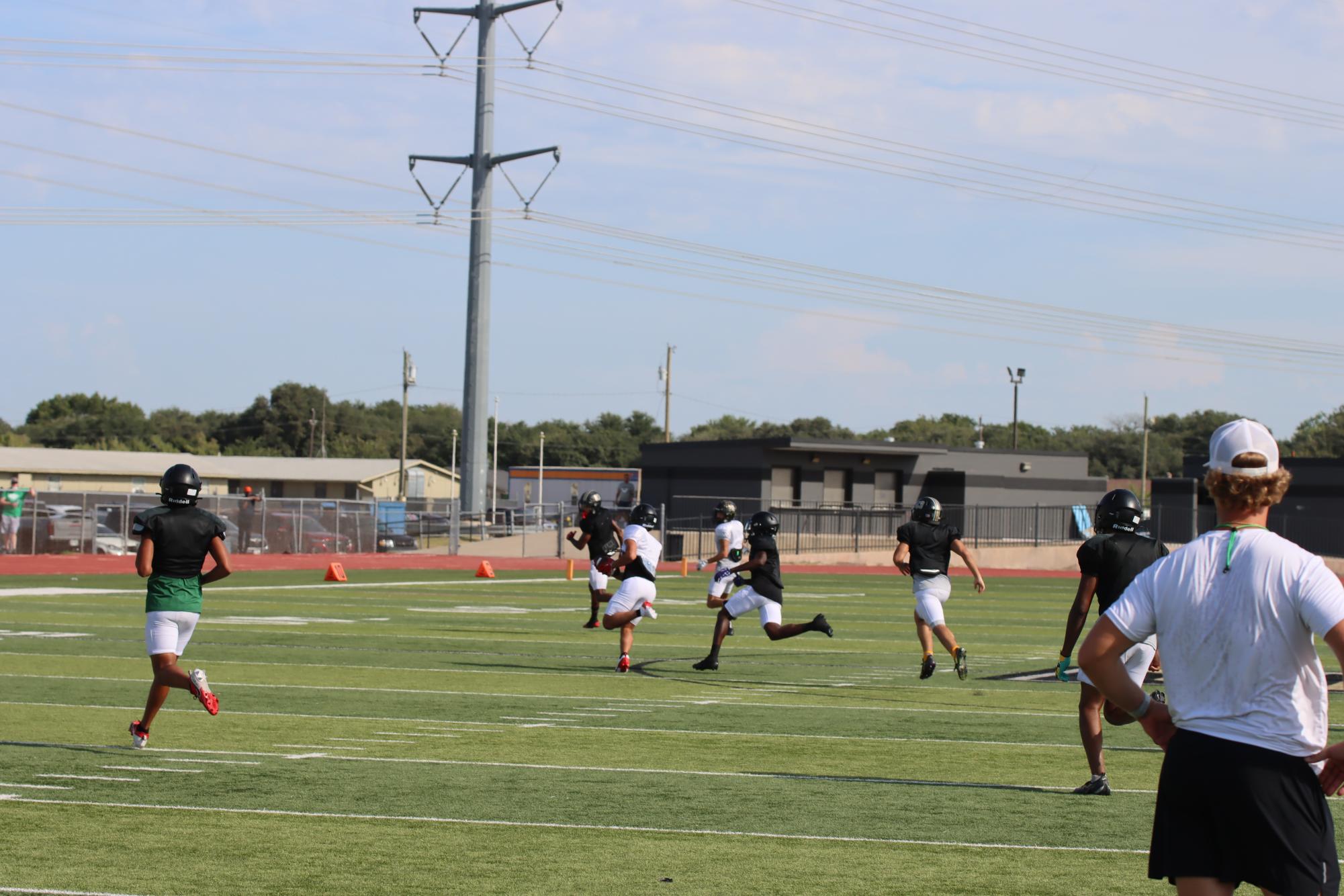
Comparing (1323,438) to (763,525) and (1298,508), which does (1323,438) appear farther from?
(763,525)

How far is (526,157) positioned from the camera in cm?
5009

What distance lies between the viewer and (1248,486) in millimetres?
4070

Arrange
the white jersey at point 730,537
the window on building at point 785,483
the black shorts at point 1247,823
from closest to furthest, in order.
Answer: the black shorts at point 1247,823
the white jersey at point 730,537
the window on building at point 785,483

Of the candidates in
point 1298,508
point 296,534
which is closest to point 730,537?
point 296,534

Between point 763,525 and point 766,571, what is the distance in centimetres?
59

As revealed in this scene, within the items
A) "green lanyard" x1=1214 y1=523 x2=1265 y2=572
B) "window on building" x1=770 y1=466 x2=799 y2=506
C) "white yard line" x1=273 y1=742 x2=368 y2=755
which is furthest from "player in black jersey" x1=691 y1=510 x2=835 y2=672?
"window on building" x1=770 y1=466 x2=799 y2=506

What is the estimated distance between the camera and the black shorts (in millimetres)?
3824

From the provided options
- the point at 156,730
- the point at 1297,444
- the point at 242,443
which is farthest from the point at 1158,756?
the point at 242,443

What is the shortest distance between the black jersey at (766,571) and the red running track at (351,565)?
23.8 meters

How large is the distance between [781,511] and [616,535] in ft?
101

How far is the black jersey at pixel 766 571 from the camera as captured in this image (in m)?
15.7

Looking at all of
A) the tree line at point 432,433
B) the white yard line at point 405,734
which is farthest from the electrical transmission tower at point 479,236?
the tree line at point 432,433

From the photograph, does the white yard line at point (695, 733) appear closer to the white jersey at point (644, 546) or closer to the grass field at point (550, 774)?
the grass field at point (550, 774)

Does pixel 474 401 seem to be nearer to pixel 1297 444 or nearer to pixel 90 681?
pixel 90 681
